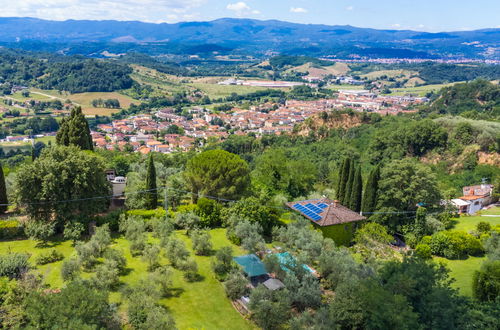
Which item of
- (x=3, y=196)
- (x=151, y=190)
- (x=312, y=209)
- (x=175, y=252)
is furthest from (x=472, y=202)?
(x=3, y=196)

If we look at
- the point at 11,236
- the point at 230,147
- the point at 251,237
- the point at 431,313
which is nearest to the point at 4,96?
the point at 230,147

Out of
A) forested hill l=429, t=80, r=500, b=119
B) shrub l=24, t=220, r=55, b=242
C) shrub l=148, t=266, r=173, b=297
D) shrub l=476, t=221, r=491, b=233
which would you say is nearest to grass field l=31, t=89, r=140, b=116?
forested hill l=429, t=80, r=500, b=119

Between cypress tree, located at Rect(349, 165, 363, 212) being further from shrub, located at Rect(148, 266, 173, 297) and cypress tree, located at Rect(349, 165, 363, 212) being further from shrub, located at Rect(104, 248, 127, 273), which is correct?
shrub, located at Rect(104, 248, 127, 273)

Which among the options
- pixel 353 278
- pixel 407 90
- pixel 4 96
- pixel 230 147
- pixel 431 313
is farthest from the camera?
pixel 407 90

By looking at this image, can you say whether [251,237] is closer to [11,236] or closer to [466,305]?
[466,305]

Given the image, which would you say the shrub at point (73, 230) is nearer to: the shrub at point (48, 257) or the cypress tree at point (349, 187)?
the shrub at point (48, 257)

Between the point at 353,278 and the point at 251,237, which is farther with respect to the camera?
the point at 251,237
